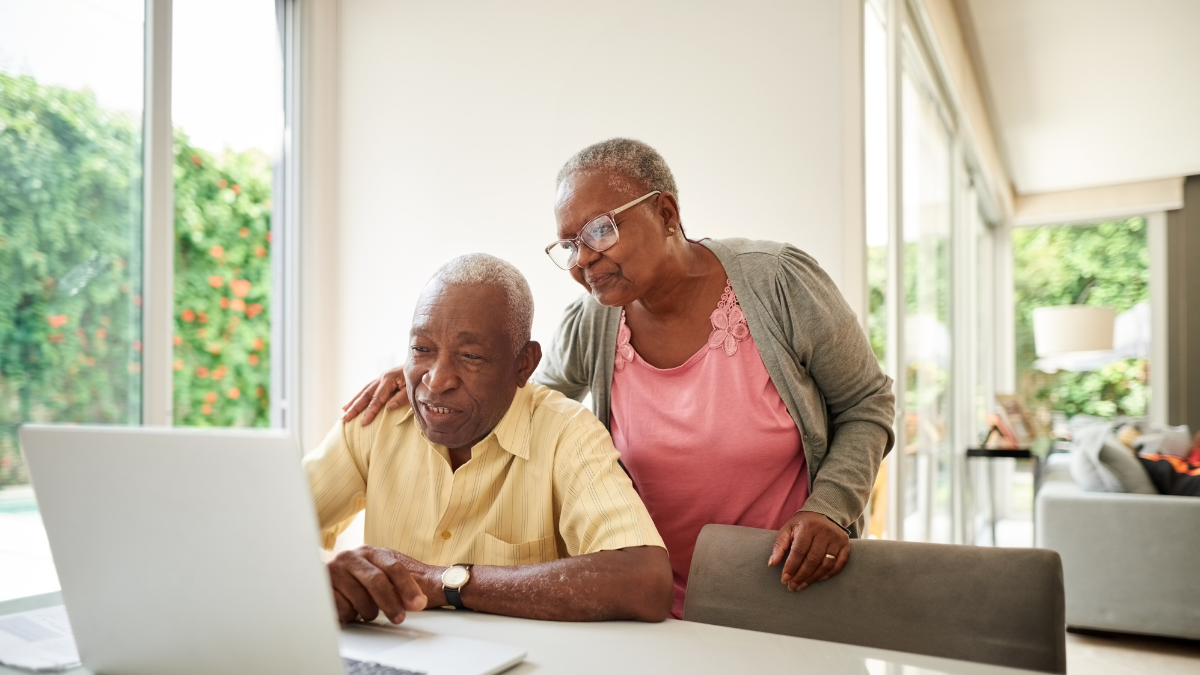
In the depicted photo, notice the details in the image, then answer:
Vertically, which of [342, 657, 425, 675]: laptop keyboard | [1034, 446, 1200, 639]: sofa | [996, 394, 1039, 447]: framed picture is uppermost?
[342, 657, 425, 675]: laptop keyboard

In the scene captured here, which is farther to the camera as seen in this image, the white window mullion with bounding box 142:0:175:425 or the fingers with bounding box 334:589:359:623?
the white window mullion with bounding box 142:0:175:425

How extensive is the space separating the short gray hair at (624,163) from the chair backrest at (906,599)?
64 cm

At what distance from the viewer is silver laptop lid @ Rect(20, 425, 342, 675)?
0.68m

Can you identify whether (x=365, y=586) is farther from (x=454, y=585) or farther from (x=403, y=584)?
(x=454, y=585)

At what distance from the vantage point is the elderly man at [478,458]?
132 cm

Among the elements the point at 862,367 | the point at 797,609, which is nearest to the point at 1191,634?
the point at 862,367

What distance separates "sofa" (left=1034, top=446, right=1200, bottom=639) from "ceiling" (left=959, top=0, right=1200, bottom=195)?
2.14m

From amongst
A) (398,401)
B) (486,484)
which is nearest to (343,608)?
(486,484)

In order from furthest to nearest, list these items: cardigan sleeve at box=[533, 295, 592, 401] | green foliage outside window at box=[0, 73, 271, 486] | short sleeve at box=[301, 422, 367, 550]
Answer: green foliage outside window at box=[0, 73, 271, 486] < cardigan sleeve at box=[533, 295, 592, 401] < short sleeve at box=[301, 422, 367, 550]

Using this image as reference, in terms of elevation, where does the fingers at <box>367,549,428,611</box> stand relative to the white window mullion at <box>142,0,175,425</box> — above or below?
below

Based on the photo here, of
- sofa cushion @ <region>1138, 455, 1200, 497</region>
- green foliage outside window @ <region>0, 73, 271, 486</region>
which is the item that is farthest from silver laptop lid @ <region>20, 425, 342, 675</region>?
sofa cushion @ <region>1138, 455, 1200, 497</region>

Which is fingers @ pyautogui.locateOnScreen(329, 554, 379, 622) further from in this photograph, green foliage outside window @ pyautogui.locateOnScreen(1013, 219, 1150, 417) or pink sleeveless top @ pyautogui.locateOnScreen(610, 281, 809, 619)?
green foliage outside window @ pyautogui.locateOnScreen(1013, 219, 1150, 417)

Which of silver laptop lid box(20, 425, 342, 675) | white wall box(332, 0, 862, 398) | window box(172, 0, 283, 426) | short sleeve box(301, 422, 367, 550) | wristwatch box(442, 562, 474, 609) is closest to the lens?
Result: silver laptop lid box(20, 425, 342, 675)

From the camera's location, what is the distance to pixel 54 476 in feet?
2.66
